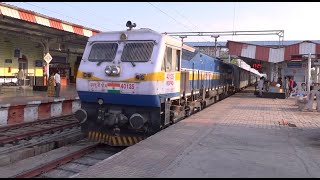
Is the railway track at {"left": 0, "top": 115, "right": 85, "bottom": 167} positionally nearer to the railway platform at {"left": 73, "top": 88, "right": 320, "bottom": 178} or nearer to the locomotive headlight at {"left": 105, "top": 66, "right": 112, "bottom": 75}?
the locomotive headlight at {"left": 105, "top": 66, "right": 112, "bottom": 75}

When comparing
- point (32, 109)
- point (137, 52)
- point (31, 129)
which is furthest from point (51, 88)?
point (137, 52)

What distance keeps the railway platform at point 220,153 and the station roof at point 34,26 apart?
1110 centimetres

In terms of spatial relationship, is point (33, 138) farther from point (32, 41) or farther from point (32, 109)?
point (32, 41)

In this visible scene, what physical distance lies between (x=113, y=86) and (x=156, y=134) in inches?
68.8

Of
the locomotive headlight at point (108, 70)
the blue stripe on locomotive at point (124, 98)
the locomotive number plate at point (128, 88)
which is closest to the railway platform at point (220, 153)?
the blue stripe on locomotive at point (124, 98)

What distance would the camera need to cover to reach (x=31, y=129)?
12.6m

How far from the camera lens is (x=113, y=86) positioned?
9.67 meters

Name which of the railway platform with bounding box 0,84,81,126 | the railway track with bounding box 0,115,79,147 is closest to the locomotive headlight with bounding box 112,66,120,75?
the railway track with bounding box 0,115,79,147

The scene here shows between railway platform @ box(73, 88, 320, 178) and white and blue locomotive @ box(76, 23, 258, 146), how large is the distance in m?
0.68

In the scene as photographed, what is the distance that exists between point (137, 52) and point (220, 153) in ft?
12.6

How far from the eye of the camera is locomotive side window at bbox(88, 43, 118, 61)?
1008cm

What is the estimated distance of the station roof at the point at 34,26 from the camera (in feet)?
58.0

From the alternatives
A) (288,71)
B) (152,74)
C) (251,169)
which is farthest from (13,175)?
(288,71)

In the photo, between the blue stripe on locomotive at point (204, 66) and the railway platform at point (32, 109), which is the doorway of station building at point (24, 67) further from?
the blue stripe on locomotive at point (204, 66)
